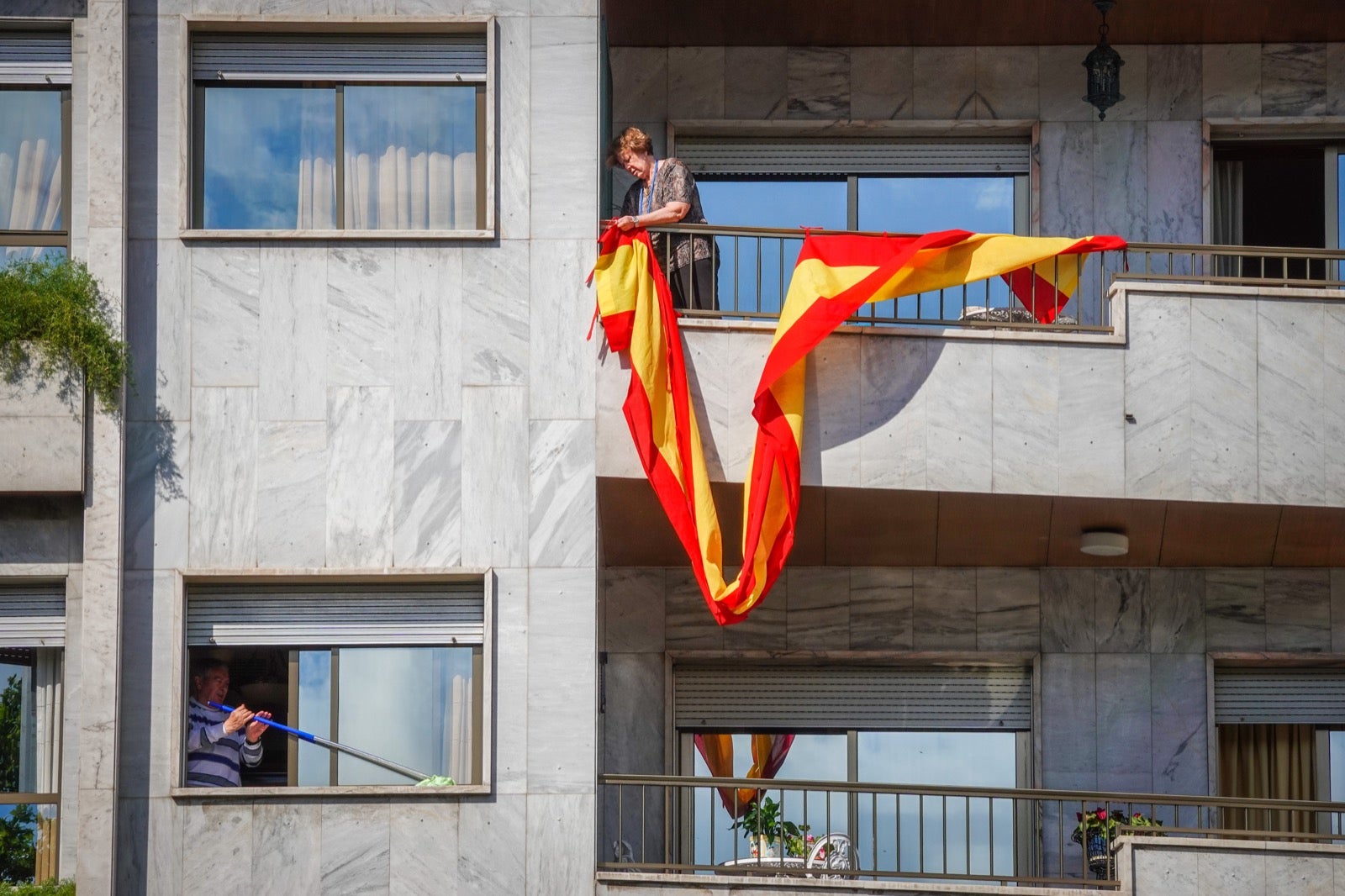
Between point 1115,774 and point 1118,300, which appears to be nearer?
point 1118,300

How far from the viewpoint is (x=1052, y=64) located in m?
16.6

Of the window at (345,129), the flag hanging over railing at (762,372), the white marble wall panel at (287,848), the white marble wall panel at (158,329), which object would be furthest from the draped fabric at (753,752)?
the white marble wall panel at (158,329)

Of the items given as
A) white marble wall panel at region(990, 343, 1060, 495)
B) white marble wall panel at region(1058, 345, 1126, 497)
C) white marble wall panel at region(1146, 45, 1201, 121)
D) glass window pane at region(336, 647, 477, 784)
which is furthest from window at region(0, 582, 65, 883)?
white marble wall panel at region(1146, 45, 1201, 121)

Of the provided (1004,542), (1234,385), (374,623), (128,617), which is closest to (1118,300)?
(1234,385)

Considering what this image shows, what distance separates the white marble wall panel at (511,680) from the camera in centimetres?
1334

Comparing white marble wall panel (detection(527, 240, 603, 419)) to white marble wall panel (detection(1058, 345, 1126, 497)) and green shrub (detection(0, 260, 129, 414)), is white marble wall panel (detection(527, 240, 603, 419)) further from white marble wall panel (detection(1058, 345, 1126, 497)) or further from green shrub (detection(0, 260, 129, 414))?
white marble wall panel (detection(1058, 345, 1126, 497))

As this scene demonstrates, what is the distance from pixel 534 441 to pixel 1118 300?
410cm

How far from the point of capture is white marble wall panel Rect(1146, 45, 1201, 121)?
54.2 feet

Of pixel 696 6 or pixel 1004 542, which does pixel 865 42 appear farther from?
pixel 1004 542

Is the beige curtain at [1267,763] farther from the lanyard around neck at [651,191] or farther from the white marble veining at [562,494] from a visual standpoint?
the lanyard around neck at [651,191]

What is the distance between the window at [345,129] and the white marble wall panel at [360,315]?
1.22 ft

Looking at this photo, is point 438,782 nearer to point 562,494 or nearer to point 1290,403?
point 562,494

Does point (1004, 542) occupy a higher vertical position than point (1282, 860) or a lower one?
higher

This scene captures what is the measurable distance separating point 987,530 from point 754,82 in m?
4.23
